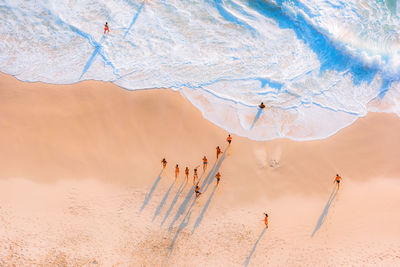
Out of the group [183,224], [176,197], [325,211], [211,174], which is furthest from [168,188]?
[325,211]

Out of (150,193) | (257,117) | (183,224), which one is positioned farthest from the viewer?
(257,117)

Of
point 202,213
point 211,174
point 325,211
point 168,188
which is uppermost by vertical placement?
point 325,211

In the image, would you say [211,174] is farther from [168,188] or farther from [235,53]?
[235,53]

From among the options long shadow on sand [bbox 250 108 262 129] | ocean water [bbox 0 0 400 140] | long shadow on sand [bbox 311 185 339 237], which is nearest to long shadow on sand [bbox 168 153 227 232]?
ocean water [bbox 0 0 400 140]

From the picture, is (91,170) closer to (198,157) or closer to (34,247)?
(34,247)

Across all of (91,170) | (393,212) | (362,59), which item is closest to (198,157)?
(91,170)

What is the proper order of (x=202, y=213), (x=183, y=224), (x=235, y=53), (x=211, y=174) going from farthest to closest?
(x=235, y=53), (x=211, y=174), (x=202, y=213), (x=183, y=224)

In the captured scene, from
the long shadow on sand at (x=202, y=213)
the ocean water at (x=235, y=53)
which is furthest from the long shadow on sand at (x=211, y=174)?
the ocean water at (x=235, y=53)

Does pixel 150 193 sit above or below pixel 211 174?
below
